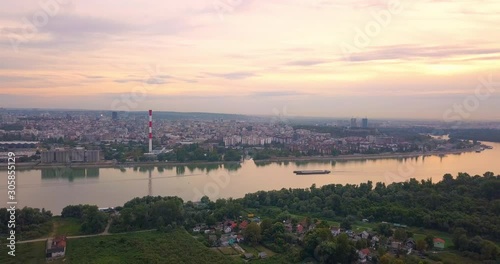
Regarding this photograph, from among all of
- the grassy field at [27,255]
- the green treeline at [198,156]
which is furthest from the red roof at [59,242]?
the green treeline at [198,156]

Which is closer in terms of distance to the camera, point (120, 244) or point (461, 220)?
point (120, 244)

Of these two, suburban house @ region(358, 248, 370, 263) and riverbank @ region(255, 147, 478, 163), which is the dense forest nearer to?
suburban house @ region(358, 248, 370, 263)

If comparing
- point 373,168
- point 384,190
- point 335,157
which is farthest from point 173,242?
point 335,157

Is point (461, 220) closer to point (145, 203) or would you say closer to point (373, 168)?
point (145, 203)

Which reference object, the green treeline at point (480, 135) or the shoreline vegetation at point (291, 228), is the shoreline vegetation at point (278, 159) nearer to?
the green treeline at point (480, 135)

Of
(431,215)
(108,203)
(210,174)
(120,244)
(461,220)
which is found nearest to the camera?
(120,244)

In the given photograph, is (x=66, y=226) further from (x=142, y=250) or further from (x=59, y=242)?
(x=142, y=250)

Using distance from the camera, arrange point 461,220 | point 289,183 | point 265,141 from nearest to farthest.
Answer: point 461,220 < point 289,183 < point 265,141

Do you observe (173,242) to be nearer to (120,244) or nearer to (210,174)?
(120,244)
